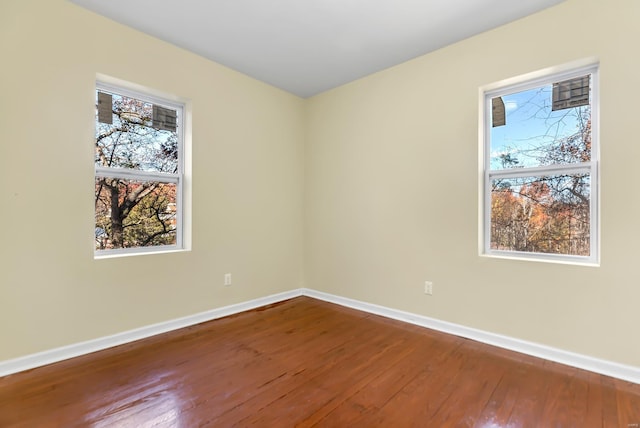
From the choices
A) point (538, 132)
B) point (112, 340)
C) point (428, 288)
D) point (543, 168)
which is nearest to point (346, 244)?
point (428, 288)

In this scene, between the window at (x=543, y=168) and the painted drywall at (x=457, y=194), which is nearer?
the painted drywall at (x=457, y=194)

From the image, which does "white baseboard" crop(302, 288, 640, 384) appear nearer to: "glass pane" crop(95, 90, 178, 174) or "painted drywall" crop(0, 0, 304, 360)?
"painted drywall" crop(0, 0, 304, 360)

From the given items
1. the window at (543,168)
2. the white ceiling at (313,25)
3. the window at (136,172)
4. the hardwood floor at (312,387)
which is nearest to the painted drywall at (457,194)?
the window at (543,168)

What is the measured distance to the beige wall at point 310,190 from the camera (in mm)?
2074

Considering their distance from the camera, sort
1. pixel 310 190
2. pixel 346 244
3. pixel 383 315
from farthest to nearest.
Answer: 1. pixel 310 190
2. pixel 346 244
3. pixel 383 315

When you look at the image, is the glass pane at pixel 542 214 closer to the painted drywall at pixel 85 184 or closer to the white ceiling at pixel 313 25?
the white ceiling at pixel 313 25

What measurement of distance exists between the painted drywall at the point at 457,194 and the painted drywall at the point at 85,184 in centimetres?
105

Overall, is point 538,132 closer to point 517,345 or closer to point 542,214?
point 542,214

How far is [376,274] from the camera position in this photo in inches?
132

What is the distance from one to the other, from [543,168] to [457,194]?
68 centimetres

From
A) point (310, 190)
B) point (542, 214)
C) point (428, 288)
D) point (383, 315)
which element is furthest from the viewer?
point (310, 190)

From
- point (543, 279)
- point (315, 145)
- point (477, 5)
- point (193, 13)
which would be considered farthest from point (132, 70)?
point (543, 279)

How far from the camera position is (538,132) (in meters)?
2.50

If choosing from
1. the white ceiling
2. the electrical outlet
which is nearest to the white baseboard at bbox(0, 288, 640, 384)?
the electrical outlet
